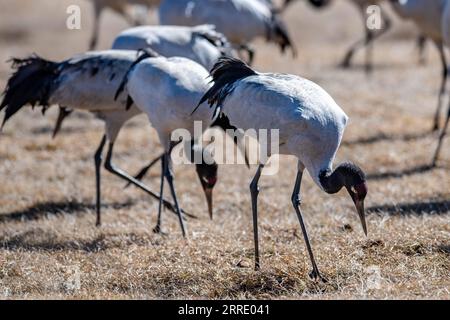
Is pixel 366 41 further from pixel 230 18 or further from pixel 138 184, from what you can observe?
pixel 138 184

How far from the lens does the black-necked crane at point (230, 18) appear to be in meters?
10.5

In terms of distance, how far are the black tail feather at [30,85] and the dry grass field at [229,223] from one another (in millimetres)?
842

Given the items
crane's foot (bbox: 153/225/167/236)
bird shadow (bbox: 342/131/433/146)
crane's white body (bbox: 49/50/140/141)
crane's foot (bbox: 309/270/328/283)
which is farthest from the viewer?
bird shadow (bbox: 342/131/433/146)

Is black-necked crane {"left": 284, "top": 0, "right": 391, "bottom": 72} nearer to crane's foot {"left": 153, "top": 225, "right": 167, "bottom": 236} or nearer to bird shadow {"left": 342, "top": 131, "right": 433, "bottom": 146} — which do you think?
bird shadow {"left": 342, "top": 131, "right": 433, "bottom": 146}

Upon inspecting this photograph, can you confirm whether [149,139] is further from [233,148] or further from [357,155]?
[357,155]

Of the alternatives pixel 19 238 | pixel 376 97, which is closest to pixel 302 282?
pixel 19 238

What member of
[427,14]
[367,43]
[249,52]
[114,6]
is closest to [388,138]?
[427,14]

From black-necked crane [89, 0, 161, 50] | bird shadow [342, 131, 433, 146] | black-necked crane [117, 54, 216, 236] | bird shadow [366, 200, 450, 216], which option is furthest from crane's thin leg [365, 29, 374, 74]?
black-necked crane [117, 54, 216, 236]

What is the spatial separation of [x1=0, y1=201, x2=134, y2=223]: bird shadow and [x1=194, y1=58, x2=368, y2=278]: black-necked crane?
2.20 metres

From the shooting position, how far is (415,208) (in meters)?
7.30

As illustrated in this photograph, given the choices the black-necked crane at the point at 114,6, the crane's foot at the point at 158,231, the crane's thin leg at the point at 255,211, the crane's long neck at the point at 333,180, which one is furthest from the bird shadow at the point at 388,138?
the black-necked crane at the point at 114,6

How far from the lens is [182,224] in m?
6.80

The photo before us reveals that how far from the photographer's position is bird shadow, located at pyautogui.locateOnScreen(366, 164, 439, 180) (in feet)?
28.3

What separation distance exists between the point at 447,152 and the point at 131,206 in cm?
326
